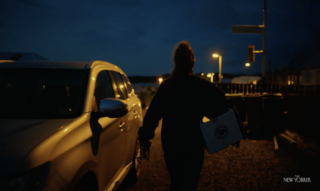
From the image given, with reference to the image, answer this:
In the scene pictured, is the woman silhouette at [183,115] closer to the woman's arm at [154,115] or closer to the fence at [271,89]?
the woman's arm at [154,115]

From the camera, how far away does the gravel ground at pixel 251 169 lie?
4336mm

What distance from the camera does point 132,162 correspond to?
4188mm

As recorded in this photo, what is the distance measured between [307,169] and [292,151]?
1.39 metres

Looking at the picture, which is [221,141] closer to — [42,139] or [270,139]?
[42,139]

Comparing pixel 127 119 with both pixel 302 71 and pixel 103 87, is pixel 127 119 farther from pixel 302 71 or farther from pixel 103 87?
pixel 302 71

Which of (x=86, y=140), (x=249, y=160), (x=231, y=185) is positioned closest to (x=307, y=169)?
(x=249, y=160)

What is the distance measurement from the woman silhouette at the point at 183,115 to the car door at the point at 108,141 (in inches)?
16.9

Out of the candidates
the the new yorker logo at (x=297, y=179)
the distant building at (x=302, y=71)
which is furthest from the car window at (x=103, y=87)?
the distant building at (x=302, y=71)

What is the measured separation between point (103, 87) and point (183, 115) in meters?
1.44

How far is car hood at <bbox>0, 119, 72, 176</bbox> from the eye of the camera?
5.48 ft

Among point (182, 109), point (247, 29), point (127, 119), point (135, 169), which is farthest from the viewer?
point (247, 29)

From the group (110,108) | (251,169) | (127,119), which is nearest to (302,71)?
(251,169)

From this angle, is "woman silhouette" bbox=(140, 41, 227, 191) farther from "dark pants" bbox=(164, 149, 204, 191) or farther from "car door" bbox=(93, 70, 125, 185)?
"car door" bbox=(93, 70, 125, 185)

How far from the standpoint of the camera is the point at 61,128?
2.09 meters
